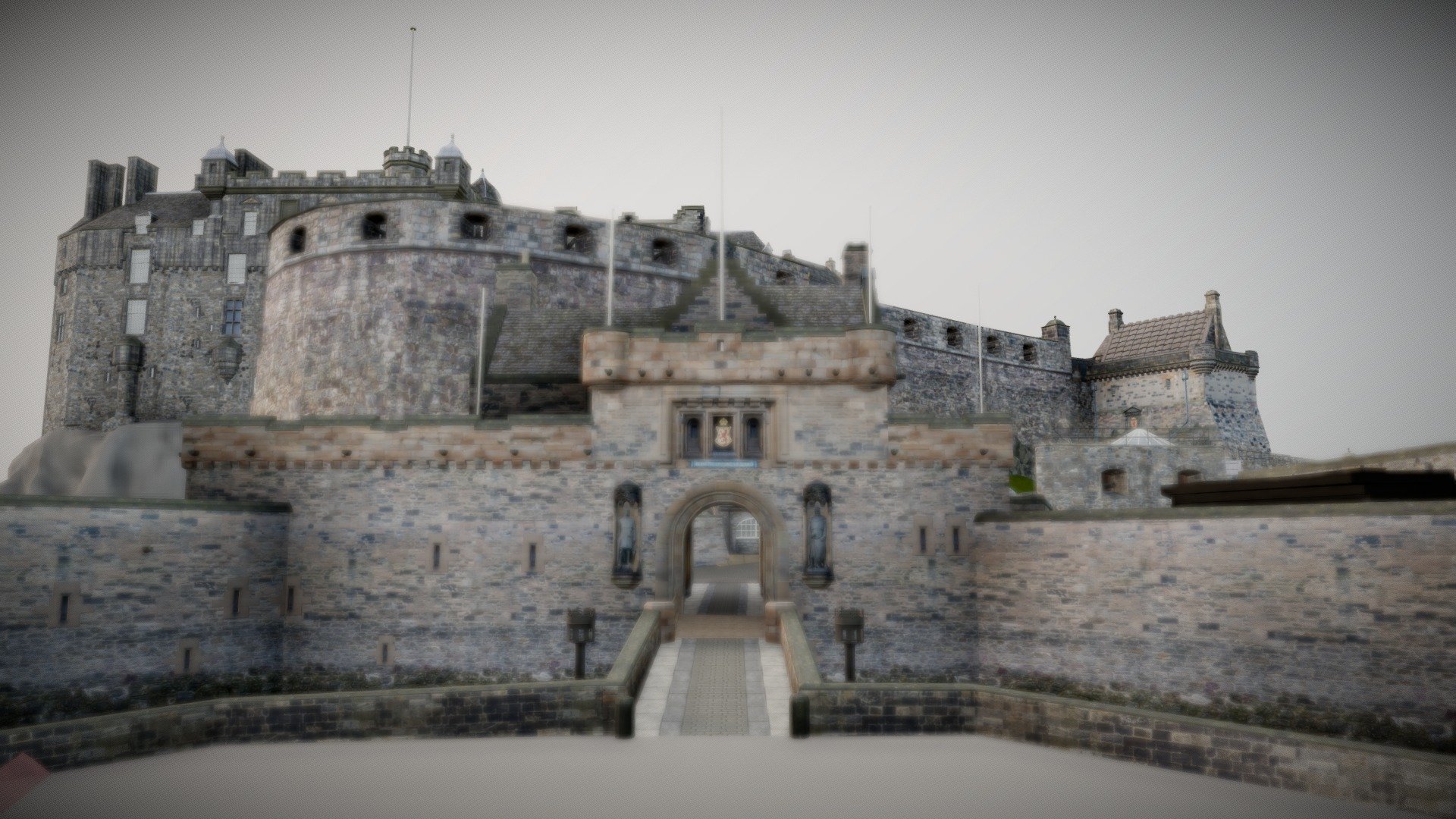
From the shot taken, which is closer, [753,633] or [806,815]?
[806,815]

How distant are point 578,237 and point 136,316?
24.5 m

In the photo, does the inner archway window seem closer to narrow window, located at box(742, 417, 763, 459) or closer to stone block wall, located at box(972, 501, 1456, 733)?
narrow window, located at box(742, 417, 763, 459)

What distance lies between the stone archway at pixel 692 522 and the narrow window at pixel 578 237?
15894 mm

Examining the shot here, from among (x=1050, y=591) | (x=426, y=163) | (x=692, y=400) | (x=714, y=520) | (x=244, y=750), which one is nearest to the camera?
(x=244, y=750)

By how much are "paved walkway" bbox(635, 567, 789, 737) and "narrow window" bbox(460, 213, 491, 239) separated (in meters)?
17.8

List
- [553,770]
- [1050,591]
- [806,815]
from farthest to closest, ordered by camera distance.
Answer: [1050,591], [553,770], [806,815]

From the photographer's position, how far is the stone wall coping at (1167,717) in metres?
10.3

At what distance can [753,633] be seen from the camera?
1980 cm

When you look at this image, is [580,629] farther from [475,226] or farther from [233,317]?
[233,317]

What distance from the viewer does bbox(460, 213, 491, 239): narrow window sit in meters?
33.3

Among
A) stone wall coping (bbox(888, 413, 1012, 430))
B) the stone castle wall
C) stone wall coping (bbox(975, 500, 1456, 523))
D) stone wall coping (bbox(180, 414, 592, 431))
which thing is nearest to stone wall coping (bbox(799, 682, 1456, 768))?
stone wall coping (bbox(975, 500, 1456, 523))

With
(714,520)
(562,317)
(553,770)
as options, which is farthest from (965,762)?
(714,520)

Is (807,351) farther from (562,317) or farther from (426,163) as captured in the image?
(426,163)

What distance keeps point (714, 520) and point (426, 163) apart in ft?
81.9
